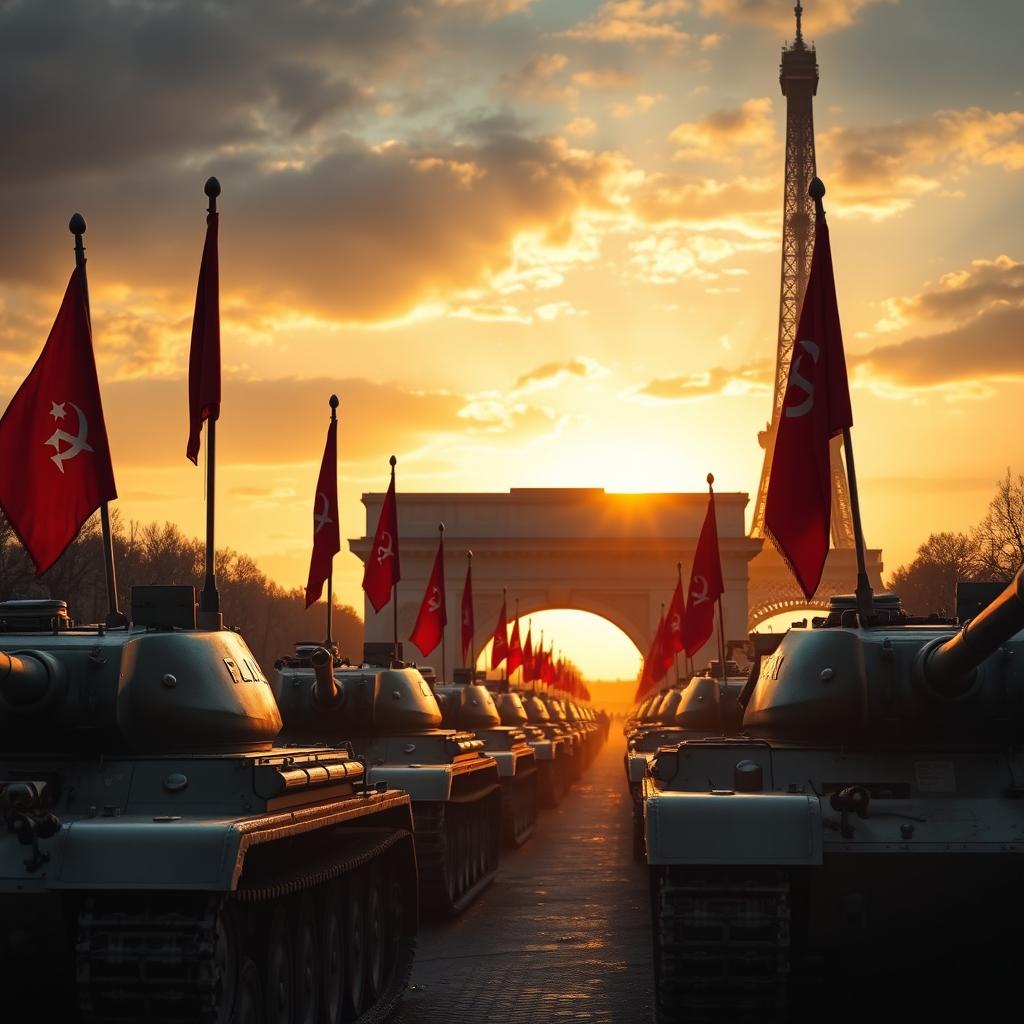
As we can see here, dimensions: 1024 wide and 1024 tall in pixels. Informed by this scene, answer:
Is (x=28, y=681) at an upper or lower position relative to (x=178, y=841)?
upper

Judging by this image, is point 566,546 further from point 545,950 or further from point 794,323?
point 545,950

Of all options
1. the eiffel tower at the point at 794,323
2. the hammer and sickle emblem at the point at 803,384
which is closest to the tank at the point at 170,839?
the hammer and sickle emblem at the point at 803,384

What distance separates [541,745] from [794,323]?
8885 cm

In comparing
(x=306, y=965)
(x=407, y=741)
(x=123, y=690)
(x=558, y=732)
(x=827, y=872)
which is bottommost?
(x=306, y=965)

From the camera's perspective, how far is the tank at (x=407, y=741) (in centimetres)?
1719

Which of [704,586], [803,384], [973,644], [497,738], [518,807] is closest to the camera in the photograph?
[973,644]

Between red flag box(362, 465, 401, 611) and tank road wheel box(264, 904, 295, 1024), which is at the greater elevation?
red flag box(362, 465, 401, 611)

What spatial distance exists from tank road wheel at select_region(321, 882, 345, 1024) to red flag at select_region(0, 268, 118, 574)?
3224 mm

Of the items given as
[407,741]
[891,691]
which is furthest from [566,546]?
[891,691]

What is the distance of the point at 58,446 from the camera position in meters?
13.2

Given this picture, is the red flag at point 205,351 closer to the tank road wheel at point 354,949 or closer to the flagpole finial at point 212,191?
the flagpole finial at point 212,191

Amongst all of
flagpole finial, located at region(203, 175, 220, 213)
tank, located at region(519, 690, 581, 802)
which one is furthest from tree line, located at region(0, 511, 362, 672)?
flagpole finial, located at region(203, 175, 220, 213)

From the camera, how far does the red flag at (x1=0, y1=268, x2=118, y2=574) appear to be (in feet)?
42.9

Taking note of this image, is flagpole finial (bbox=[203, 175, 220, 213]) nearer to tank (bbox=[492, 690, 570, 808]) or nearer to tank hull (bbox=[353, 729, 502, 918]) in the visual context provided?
tank hull (bbox=[353, 729, 502, 918])
